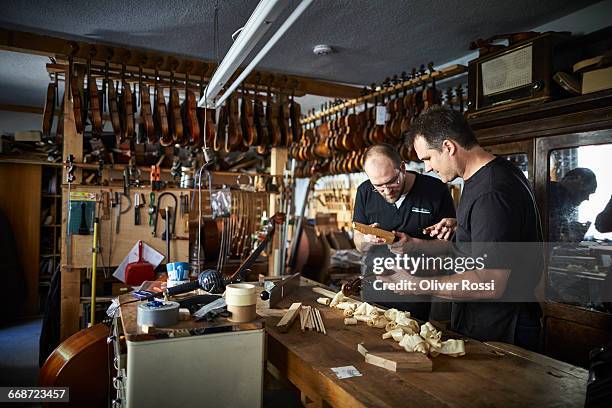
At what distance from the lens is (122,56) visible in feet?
14.0

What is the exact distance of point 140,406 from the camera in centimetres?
142

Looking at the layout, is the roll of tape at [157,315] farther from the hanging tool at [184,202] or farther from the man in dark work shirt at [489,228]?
the hanging tool at [184,202]

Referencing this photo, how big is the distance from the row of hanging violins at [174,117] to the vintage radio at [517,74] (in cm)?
201

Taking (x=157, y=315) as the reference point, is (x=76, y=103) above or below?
above

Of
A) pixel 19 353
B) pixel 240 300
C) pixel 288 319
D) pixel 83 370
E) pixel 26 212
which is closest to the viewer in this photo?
pixel 240 300

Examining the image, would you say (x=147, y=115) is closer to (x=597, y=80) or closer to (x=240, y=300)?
(x=240, y=300)

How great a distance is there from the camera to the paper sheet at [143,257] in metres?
4.06

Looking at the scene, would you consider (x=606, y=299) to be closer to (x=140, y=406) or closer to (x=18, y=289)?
(x=140, y=406)

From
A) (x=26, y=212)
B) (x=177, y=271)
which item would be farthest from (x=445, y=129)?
(x=26, y=212)

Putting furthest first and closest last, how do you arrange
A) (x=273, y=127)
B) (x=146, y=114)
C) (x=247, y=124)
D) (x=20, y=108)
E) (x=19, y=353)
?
(x=20, y=108)
(x=19, y=353)
(x=273, y=127)
(x=247, y=124)
(x=146, y=114)

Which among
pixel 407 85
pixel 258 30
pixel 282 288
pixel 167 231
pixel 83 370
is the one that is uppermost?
pixel 407 85

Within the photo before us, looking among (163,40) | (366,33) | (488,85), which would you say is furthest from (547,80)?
(163,40)

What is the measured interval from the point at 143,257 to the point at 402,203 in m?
2.55

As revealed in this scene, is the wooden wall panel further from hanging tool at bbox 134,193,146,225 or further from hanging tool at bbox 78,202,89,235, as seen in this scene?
hanging tool at bbox 134,193,146,225
